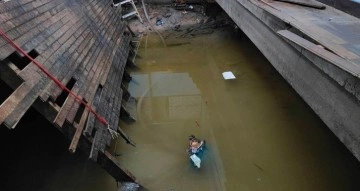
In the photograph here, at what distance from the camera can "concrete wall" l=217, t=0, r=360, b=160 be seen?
2.95 m

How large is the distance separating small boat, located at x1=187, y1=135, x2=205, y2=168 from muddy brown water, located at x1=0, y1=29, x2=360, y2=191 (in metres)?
0.10

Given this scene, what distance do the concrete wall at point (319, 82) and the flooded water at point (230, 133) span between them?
4.22 feet

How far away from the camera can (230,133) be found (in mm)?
5480

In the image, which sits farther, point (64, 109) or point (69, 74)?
point (69, 74)

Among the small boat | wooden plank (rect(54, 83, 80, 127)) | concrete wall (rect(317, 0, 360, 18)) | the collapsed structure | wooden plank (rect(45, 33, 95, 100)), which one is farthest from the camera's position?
concrete wall (rect(317, 0, 360, 18))

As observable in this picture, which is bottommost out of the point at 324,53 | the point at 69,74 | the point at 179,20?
the point at 179,20

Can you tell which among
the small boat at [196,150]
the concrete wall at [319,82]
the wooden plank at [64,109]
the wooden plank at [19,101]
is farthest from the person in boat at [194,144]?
the wooden plank at [19,101]

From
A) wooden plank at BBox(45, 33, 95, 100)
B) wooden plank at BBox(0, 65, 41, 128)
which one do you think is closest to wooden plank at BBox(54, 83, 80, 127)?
wooden plank at BBox(45, 33, 95, 100)

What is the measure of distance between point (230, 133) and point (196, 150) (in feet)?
2.96

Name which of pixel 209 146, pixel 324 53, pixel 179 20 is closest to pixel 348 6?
pixel 324 53

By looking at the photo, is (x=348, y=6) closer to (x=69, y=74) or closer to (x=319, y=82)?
(x=319, y=82)

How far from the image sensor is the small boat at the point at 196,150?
15.4 ft

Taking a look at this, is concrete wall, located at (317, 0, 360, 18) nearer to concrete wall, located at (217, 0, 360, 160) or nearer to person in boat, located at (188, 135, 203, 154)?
concrete wall, located at (217, 0, 360, 160)

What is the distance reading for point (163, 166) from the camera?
4742 millimetres
